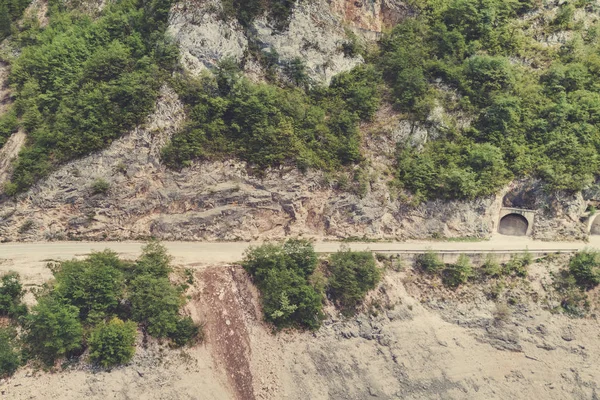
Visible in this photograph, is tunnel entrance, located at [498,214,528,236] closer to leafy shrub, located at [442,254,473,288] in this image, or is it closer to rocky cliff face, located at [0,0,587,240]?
rocky cliff face, located at [0,0,587,240]

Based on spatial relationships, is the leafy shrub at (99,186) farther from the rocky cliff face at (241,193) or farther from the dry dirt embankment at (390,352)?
the dry dirt embankment at (390,352)

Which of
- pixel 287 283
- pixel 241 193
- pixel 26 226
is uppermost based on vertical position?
pixel 241 193

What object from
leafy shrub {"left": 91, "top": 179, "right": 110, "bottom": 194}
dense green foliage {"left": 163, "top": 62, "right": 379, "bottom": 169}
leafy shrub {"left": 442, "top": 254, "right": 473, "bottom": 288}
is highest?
dense green foliage {"left": 163, "top": 62, "right": 379, "bottom": 169}

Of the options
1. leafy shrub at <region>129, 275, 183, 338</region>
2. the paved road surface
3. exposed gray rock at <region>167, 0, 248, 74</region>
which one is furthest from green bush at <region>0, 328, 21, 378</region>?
exposed gray rock at <region>167, 0, 248, 74</region>

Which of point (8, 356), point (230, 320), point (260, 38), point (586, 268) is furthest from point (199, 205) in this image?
point (586, 268)

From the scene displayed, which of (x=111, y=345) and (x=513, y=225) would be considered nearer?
(x=111, y=345)

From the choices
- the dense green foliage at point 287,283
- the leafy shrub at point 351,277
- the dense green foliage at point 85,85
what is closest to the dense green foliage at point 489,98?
the leafy shrub at point 351,277

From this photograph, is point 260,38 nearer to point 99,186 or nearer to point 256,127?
point 256,127
